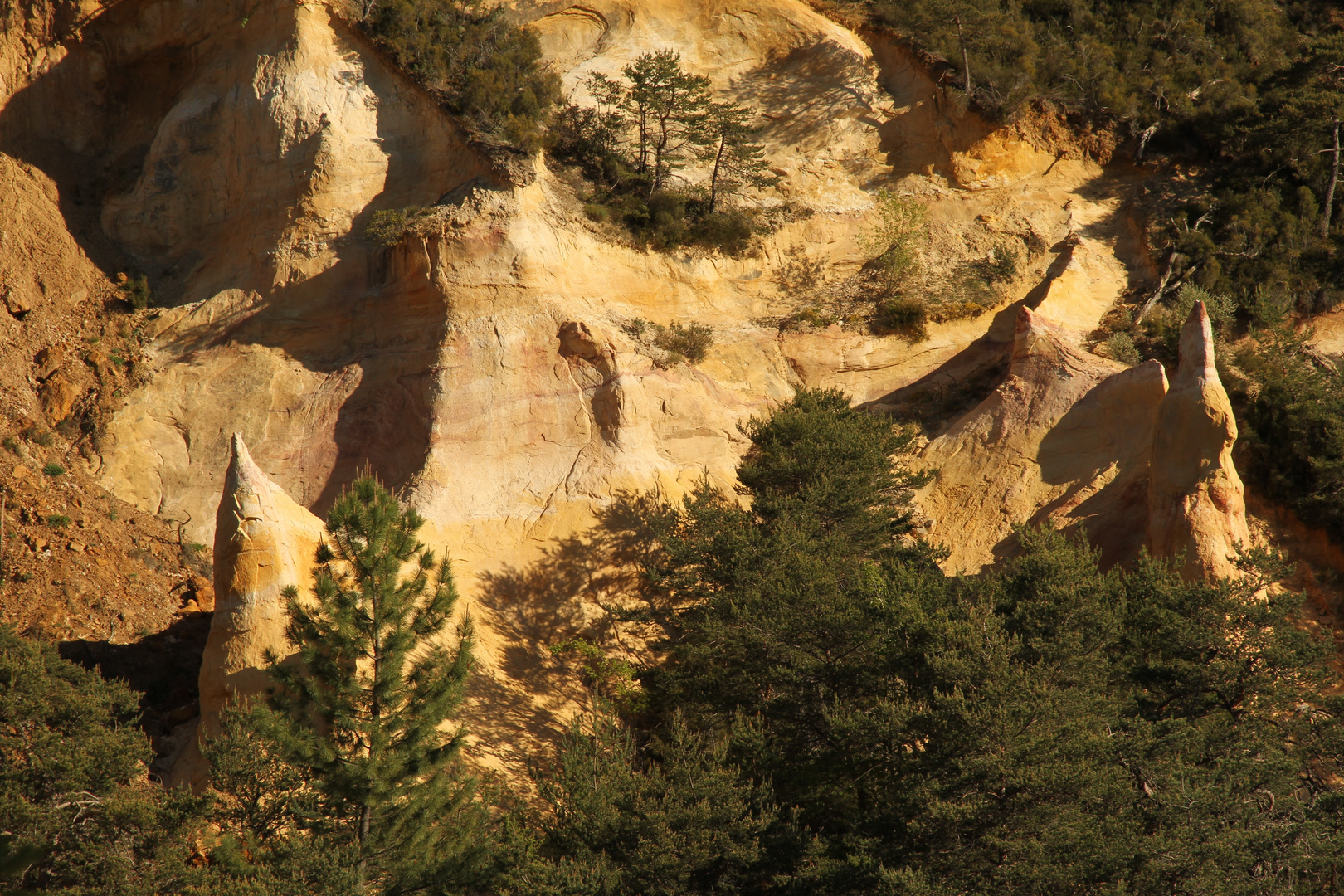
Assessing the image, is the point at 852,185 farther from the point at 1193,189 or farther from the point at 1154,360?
the point at 1154,360

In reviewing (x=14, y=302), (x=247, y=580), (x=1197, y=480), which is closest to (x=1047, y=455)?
(x=1197, y=480)

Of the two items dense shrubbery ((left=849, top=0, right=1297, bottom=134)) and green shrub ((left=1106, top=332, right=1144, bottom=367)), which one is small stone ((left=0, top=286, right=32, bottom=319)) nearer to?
dense shrubbery ((left=849, top=0, right=1297, bottom=134))

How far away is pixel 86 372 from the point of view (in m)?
24.0

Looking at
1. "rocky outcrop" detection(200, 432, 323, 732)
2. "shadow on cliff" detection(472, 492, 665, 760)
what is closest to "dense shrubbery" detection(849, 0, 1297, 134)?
"shadow on cliff" detection(472, 492, 665, 760)

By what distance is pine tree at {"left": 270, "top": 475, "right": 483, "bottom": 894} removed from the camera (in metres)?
15.1

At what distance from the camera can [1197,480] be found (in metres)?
18.8

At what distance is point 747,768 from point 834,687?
1.90m

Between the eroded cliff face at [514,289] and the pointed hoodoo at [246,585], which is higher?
the eroded cliff face at [514,289]

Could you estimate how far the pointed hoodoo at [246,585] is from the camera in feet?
55.6

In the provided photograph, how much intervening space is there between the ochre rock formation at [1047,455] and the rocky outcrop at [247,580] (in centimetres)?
1213

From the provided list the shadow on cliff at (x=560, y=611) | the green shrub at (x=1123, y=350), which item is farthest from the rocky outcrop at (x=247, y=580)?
the green shrub at (x=1123, y=350)

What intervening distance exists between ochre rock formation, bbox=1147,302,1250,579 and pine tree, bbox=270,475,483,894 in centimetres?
1203

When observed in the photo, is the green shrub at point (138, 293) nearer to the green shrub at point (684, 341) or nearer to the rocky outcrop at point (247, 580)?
the rocky outcrop at point (247, 580)

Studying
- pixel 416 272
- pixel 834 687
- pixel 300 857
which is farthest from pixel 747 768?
pixel 416 272
